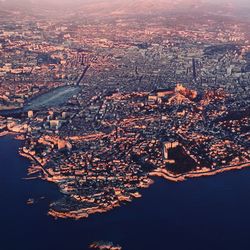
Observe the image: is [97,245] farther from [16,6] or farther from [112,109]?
[16,6]

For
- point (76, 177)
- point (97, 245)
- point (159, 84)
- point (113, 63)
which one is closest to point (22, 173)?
point (76, 177)

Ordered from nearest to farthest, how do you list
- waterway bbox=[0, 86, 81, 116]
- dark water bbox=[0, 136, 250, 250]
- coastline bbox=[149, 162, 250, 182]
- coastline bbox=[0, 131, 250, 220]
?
dark water bbox=[0, 136, 250, 250], coastline bbox=[0, 131, 250, 220], coastline bbox=[149, 162, 250, 182], waterway bbox=[0, 86, 81, 116]

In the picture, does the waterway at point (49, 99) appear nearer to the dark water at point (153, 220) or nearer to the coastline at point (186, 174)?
the dark water at point (153, 220)

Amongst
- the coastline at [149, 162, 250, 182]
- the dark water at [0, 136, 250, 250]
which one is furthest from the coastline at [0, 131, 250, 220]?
the dark water at [0, 136, 250, 250]

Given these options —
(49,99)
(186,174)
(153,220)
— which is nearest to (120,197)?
(153,220)

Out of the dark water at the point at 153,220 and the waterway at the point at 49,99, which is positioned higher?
the waterway at the point at 49,99

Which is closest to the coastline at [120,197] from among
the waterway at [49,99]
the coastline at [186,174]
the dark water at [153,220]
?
the coastline at [186,174]

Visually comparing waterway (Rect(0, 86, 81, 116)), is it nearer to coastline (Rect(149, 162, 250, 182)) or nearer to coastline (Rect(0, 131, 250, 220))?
coastline (Rect(0, 131, 250, 220))

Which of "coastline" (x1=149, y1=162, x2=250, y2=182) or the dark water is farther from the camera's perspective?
"coastline" (x1=149, y1=162, x2=250, y2=182)
